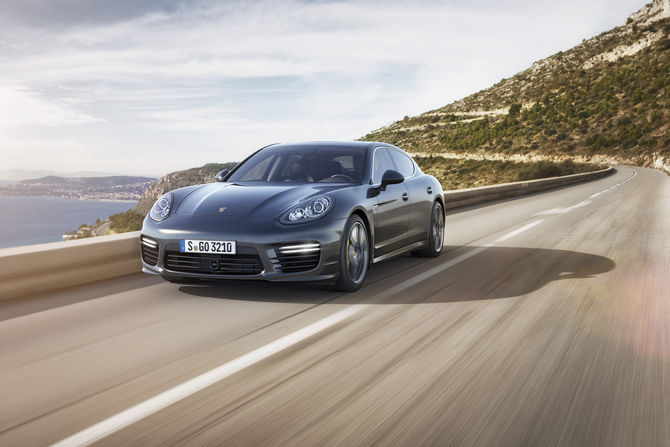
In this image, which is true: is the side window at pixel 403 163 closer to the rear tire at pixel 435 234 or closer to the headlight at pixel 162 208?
the rear tire at pixel 435 234

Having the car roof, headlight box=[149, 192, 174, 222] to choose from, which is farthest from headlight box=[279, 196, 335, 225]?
the car roof

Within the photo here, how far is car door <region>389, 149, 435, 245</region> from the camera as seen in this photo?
7.21 meters

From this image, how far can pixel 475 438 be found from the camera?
8.75 ft

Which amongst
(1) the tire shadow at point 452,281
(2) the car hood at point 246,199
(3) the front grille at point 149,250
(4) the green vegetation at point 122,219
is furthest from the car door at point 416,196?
(4) the green vegetation at point 122,219

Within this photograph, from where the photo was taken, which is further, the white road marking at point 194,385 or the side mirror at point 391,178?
the side mirror at point 391,178

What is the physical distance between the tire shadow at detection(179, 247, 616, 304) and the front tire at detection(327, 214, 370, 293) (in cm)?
10

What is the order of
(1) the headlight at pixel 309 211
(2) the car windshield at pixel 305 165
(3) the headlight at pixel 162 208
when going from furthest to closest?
(2) the car windshield at pixel 305 165, (3) the headlight at pixel 162 208, (1) the headlight at pixel 309 211

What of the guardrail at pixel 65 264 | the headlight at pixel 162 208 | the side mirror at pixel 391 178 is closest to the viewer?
the guardrail at pixel 65 264

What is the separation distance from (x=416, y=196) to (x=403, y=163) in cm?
53

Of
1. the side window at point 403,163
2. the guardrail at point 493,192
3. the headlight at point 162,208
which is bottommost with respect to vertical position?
the guardrail at point 493,192

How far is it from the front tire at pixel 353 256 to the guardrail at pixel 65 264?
8.23 feet

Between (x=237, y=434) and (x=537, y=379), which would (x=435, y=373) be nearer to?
(x=537, y=379)

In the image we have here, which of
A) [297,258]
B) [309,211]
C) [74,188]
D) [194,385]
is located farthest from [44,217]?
[194,385]

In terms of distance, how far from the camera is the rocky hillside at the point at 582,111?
80562 millimetres
